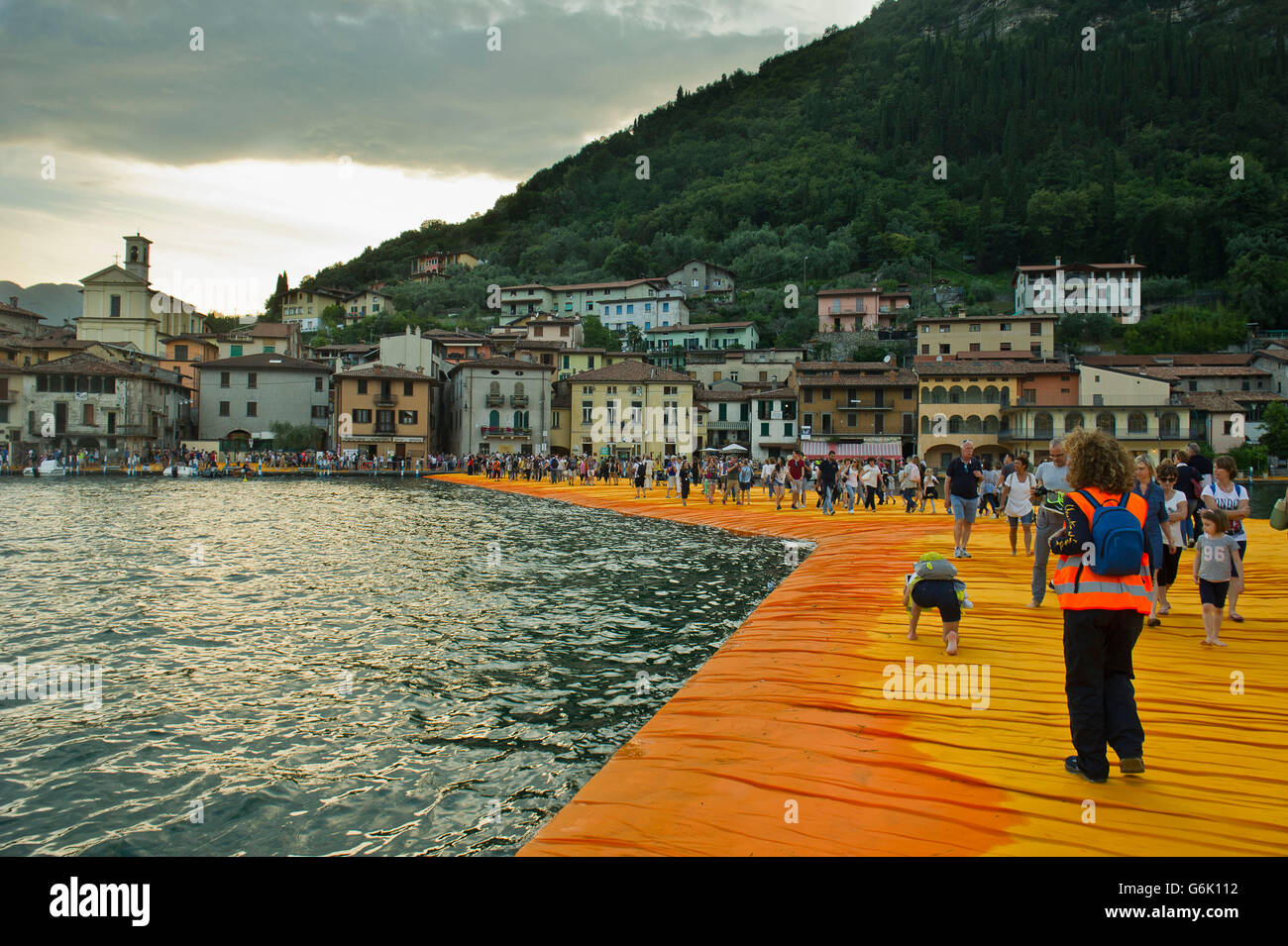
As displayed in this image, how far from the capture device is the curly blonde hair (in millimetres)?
4531

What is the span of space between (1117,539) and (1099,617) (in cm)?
44

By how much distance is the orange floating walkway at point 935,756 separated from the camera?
13.5 ft

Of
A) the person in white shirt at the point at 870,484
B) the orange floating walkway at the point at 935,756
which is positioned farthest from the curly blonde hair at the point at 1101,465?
the person in white shirt at the point at 870,484

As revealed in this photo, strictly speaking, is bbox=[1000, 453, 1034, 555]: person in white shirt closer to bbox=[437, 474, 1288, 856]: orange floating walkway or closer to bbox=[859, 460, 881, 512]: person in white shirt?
bbox=[437, 474, 1288, 856]: orange floating walkway

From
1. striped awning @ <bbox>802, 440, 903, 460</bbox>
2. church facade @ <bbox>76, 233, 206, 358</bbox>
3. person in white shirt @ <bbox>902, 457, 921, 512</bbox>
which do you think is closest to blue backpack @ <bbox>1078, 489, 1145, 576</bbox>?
person in white shirt @ <bbox>902, 457, 921, 512</bbox>

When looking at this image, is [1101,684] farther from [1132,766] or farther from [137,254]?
[137,254]

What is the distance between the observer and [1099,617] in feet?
14.4

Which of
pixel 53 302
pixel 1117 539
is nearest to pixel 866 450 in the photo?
pixel 1117 539

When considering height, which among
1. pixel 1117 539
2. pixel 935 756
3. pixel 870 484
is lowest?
pixel 935 756

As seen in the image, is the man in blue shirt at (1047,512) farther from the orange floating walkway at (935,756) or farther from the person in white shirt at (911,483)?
the person in white shirt at (911,483)

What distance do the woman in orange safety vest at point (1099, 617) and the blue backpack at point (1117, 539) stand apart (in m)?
0.03

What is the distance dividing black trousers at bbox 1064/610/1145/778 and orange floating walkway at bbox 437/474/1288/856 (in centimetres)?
22

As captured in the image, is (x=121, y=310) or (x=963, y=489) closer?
(x=963, y=489)
